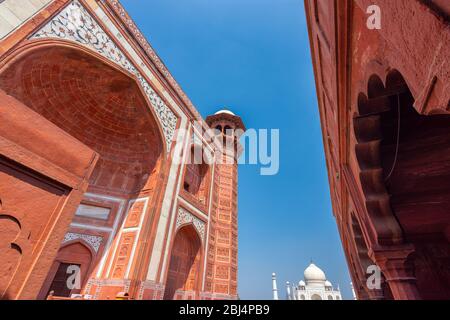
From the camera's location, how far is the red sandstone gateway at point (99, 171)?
1.43 metres

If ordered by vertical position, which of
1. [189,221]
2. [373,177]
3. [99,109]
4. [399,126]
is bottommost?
[373,177]

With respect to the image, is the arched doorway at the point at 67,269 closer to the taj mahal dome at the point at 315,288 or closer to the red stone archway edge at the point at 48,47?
the red stone archway edge at the point at 48,47

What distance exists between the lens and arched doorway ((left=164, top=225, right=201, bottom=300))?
22.4 feet

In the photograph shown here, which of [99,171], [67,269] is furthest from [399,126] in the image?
[67,269]

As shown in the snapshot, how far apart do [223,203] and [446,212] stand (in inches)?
304

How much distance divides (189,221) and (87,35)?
6.24m

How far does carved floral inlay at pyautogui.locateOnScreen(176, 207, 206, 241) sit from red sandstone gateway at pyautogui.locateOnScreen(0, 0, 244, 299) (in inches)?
2.6

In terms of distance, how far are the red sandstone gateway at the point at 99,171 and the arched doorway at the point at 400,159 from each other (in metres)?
3.03

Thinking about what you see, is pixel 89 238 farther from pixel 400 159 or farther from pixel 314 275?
pixel 314 275

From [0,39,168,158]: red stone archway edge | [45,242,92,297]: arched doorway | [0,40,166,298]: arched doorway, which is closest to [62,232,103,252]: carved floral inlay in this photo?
[45,242,92,297]: arched doorway

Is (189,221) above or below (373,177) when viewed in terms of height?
above

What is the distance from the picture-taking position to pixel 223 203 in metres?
9.92

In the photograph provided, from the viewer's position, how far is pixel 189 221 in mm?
7387

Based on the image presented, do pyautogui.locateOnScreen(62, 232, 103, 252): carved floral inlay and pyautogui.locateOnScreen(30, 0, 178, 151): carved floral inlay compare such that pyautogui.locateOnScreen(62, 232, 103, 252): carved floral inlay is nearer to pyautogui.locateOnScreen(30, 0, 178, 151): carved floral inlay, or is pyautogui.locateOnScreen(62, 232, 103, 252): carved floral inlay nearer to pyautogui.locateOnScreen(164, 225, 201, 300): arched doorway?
pyautogui.locateOnScreen(164, 225, 201, 300): arched doorway
